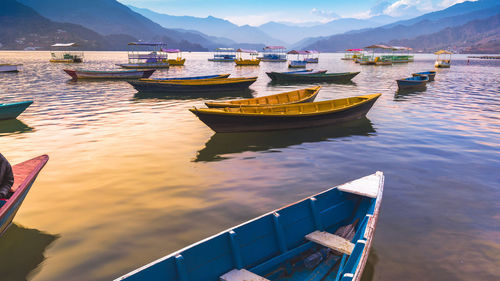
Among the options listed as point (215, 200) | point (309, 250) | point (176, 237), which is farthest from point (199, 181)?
point (309, 250)

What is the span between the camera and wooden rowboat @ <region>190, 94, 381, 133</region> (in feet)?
45.4

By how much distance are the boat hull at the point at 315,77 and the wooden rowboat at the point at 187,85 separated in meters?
10.8

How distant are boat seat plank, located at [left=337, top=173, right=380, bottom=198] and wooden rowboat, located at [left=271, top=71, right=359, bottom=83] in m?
32.6

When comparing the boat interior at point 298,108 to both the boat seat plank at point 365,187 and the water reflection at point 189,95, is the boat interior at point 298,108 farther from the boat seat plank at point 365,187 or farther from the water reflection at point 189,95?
the water reflection at point 189,95

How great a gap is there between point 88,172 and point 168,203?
4068 millimetres

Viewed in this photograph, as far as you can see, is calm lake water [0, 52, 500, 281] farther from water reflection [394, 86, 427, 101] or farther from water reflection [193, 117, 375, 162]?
water reflection [394, 86, 427, 101]

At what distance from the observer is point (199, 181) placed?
9.93 meters

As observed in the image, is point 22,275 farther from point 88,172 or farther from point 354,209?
point 354,209

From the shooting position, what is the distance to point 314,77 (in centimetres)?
3994

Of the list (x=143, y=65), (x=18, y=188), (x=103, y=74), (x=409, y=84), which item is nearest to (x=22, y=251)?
(x=18, y=188)

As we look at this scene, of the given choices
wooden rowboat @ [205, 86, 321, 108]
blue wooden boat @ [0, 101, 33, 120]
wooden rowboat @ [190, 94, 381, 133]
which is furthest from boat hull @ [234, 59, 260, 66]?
blue wooden boat @ [0, 101, 33, 120]

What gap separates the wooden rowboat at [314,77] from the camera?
1524 inches

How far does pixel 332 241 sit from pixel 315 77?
3653cm

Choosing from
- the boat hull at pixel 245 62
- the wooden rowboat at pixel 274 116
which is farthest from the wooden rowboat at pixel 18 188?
the boat hull at pixel 245 62
